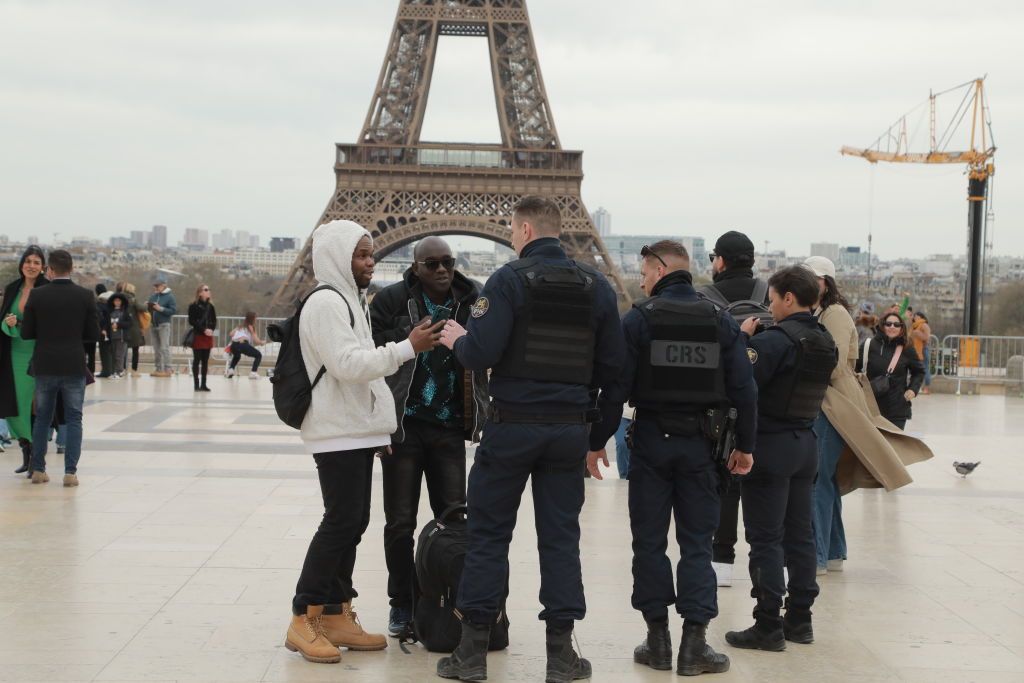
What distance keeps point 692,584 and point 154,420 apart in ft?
29.8

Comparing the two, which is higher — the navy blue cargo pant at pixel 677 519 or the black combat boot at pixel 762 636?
the navy blue cargo pant at pixel 677 519

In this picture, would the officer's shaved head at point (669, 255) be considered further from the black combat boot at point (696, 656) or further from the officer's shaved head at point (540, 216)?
the black combat boot at point (696, 656)

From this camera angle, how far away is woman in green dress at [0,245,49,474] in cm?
916

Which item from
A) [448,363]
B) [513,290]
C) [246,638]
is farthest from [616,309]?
[246,638]

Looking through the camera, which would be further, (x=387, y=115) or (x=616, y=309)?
(x=387, y=115)

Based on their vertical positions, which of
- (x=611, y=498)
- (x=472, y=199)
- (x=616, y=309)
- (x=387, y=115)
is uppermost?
(x=387, y=115)

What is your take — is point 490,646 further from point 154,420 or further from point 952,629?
point 154,420

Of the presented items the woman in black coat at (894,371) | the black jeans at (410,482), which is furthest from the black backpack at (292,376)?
the woman in black coat at (894,371)

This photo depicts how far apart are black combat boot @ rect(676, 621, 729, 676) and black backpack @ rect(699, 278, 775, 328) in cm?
152

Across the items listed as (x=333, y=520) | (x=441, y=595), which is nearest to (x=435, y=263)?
Result: (x=333, y=520)

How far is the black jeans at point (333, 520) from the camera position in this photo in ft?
15.8

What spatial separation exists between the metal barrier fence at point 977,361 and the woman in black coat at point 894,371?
12.3m

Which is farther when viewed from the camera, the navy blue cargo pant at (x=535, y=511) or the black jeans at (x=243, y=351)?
the black jeans at (x=243, y=351)

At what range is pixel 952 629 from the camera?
548cm
